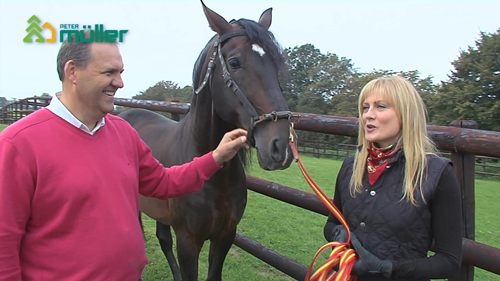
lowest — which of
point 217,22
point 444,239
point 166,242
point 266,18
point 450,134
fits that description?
point 166,242

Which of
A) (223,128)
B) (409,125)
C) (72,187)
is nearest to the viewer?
(72,187)

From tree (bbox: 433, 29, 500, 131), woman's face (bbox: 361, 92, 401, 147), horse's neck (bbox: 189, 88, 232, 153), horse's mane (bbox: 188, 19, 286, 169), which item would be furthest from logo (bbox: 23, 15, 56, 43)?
tree (bbox: 433, 29, 500, 131)

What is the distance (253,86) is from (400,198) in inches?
36.7

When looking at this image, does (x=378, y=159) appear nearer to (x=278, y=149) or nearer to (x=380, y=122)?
(x=380, y=122)

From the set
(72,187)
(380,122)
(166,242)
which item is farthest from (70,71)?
(166,242)

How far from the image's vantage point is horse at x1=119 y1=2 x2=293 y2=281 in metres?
1.72

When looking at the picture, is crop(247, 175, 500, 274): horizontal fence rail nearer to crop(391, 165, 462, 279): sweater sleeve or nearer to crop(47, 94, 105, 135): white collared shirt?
crop(391, 165, 462, 279): sweater sleeve

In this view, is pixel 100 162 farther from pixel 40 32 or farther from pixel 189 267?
pixel 40 32

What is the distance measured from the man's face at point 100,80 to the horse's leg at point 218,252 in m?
1.50

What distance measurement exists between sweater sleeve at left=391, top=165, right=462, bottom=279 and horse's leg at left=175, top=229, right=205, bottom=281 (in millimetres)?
1420

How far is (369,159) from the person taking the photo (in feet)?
4.91

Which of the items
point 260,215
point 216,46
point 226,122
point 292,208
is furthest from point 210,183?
Result: point 292,208

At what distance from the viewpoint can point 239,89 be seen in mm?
1854

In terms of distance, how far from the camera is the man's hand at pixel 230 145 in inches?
69.6
